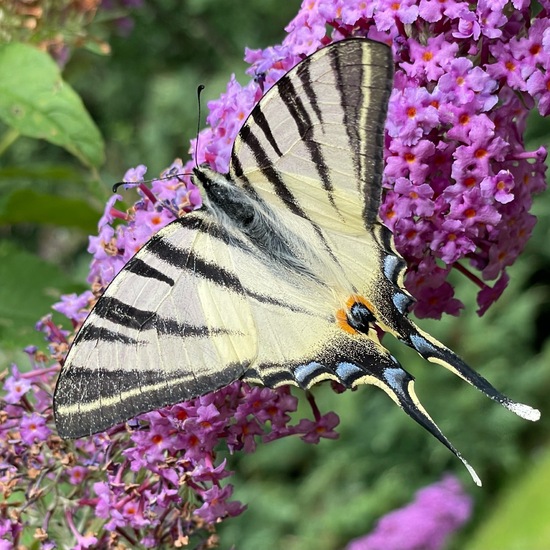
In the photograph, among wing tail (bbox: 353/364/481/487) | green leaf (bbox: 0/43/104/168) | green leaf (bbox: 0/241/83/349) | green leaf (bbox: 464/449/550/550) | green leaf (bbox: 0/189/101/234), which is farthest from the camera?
green leaf (bbox: 464/449/550/550)

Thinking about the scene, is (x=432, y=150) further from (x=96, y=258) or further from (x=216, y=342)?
(x=96, y=258)

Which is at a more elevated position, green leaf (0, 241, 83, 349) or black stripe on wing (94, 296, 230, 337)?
green leaf (0, 241, 83, 349)

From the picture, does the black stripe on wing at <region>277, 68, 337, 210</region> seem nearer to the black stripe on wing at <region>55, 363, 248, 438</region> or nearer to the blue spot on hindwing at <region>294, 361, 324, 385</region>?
the blue spot on hindwing at <region>294, 361, 324, 385</region>

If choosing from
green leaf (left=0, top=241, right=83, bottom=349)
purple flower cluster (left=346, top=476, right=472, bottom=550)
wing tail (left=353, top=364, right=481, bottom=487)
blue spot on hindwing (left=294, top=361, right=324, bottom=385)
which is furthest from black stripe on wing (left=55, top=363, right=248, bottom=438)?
purple flower cluster (left=346, top=476, right=472, bottom=550)

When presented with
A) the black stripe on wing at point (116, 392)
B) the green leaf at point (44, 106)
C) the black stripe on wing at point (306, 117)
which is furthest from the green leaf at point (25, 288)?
the black stripe on wing at point (306, 117)

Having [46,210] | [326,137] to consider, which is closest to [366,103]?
[326,137]

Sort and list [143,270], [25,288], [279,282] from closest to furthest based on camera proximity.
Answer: [143,270] → [279,282] → [25,288]

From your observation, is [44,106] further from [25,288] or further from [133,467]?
[133,467]
